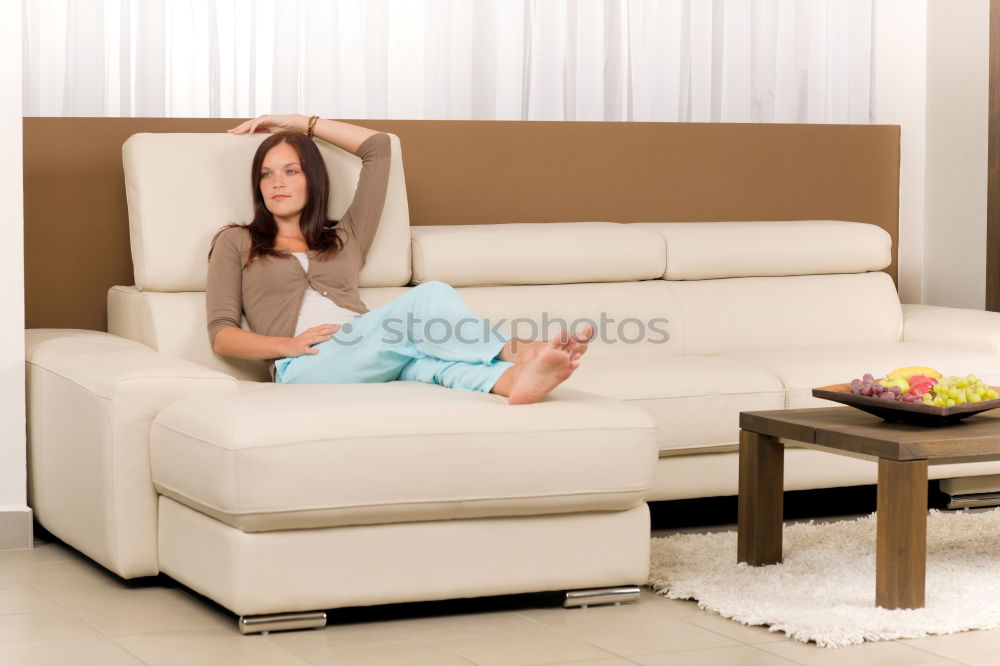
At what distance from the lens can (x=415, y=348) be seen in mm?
3113

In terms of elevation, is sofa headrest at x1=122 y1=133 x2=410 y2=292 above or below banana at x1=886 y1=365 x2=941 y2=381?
above

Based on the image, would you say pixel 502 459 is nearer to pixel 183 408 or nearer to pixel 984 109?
pixel 183 408

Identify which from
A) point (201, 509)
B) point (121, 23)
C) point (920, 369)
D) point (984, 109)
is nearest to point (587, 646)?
point (201, 509)

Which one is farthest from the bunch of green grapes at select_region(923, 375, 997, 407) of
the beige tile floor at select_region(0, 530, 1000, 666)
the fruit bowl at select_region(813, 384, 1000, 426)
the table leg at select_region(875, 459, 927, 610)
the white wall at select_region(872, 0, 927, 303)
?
the white wall at select_region(872, 0, 927, 303)

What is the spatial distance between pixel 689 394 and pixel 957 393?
0.78 m

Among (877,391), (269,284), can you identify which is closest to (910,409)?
(877,391)

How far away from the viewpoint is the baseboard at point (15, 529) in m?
3.30

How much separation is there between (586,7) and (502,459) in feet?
8.61

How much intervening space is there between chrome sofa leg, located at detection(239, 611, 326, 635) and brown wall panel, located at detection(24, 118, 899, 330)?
5.19 ft

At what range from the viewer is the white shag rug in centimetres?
260

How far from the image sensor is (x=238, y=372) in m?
3.48
